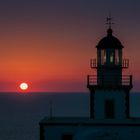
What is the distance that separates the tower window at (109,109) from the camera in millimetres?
37781

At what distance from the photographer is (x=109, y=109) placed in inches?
1490

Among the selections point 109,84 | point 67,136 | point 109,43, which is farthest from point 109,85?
point 67,136

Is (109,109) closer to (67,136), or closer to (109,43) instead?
(67,136)

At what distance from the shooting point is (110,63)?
37594mm

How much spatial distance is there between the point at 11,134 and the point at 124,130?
76.0 meters

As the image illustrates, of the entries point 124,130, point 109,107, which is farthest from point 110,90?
point 124,130

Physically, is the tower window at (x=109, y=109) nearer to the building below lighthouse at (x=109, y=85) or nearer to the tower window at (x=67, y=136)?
the building below lighthouse at (x=109, y=85)

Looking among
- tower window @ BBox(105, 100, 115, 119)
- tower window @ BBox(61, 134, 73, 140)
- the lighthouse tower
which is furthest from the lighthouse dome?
tower window @ BBox(61, 134, 73, 140)

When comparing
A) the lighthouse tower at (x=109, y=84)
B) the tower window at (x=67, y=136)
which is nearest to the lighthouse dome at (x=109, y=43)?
the lighthouse tower at (x=109, y=84)

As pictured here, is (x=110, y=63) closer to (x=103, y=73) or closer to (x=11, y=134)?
(x=103, y=73)

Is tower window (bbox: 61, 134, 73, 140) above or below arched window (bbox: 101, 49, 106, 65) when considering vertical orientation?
below

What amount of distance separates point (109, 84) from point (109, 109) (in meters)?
1.69

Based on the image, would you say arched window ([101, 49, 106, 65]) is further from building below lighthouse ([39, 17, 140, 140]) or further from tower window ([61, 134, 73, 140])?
tower window ([61, 134, 73, 140])

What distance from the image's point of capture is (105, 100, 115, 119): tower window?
37781 millimetres
